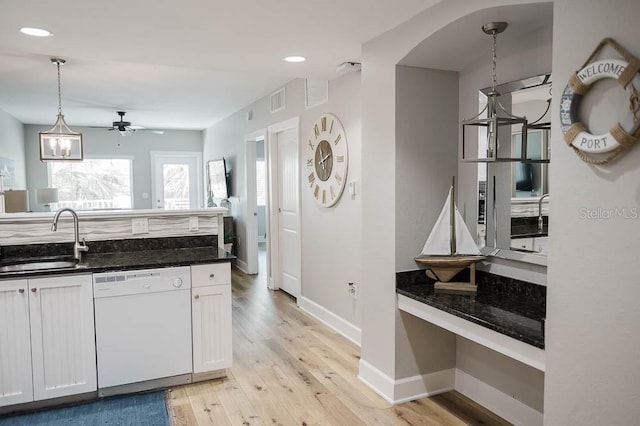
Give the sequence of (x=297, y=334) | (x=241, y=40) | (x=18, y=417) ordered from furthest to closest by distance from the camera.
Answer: (x=297, y=334) → (x=241, y=40) → (x=18, y=417)

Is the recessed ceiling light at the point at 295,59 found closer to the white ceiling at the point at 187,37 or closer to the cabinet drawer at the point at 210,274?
the white ceiling at the point at 187,37

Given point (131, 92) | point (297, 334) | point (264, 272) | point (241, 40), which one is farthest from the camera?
point (264, 272)

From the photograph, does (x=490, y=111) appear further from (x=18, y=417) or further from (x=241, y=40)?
(x=18, y=417)

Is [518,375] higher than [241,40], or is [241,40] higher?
[241,40]

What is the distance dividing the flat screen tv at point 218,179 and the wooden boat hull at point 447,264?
5.33 meters

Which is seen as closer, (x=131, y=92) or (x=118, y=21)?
(x=118, y=21)

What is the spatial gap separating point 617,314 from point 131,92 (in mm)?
5553

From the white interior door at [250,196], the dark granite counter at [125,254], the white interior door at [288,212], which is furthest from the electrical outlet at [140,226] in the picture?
the white interior door at [250,196]

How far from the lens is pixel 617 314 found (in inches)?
60.4

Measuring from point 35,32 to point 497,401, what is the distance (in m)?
3.49

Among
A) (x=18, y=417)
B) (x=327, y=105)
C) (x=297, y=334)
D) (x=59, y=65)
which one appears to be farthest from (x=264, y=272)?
(x=18, y=417)

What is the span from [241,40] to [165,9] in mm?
604

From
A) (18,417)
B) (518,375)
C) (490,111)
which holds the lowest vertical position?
(18,417)

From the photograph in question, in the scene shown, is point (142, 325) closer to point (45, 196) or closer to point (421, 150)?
point (421, 150)
